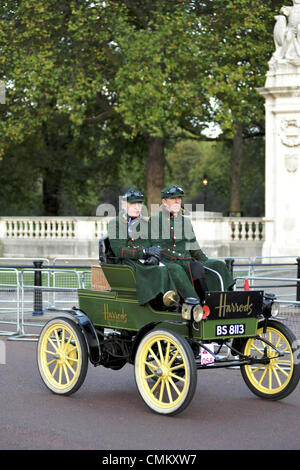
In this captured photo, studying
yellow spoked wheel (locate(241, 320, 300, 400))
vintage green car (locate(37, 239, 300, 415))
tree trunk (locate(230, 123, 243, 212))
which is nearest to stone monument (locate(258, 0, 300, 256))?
tree trunk (locate(230, 123, 243, 212))

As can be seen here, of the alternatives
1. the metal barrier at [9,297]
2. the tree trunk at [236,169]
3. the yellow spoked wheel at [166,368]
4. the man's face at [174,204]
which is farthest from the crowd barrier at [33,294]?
the tree trunk at [236,169]

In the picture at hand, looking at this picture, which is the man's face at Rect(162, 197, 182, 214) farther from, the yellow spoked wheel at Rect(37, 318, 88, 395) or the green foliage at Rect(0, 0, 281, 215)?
the green foliage at Rect(0, 0, 281, 215)

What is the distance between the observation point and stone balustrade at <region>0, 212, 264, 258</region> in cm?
2997

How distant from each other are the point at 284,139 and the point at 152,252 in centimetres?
1923

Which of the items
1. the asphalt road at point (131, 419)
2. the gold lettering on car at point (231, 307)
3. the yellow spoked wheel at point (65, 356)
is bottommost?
the asphalt road at point (131, 419)

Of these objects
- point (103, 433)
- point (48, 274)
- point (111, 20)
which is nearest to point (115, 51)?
point (111, 20)

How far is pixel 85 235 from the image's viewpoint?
32250 millimetres

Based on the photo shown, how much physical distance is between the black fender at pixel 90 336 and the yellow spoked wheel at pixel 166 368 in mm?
588

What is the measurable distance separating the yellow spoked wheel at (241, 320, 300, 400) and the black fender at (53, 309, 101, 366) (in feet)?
4.71

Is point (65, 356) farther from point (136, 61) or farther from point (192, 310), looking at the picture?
point (136, 61)

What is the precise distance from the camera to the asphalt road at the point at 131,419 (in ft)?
21.4

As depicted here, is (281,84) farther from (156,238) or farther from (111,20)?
(156,238)

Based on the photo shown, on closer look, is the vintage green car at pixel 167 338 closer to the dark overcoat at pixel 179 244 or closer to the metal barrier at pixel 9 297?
the dark overcoat at pixel 179 244
